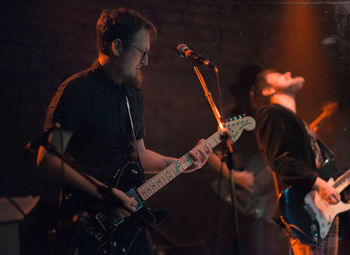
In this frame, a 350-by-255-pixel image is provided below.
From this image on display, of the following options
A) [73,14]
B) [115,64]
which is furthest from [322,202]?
[73,14]

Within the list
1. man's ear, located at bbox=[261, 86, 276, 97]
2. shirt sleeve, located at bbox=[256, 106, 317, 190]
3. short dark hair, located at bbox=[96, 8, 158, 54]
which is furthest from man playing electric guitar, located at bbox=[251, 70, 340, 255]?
short dark hair, located at bbox=[96, 8, 158, 54]

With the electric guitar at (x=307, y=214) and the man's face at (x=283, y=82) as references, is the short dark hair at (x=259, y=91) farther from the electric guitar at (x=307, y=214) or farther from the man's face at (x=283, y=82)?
the electric guitar at (x=307, y=214)

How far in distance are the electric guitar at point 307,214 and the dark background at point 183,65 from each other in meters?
0.76

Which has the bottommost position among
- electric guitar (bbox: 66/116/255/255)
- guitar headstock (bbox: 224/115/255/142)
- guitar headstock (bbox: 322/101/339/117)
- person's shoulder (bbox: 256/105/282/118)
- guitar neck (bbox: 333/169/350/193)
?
guitar neck (bbox: 333/169/350/193)

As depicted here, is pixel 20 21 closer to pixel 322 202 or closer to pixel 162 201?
pixel 162 201

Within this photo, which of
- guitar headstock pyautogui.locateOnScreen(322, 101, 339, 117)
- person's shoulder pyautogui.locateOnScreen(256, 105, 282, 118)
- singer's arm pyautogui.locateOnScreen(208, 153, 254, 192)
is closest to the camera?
person's shoulder pyautogui.locateOnScreen(256, 105, 282, 118)

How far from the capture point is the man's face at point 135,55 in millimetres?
2264

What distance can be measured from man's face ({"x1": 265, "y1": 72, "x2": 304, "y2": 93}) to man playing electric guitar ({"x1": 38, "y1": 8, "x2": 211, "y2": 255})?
912mm

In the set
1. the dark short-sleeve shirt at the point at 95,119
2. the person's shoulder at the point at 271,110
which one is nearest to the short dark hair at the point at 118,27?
the dark short-sleeve shirt at the point at 95,119

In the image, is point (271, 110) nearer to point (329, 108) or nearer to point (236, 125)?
point (236, 125)

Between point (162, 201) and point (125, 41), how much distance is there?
1240 millimetres

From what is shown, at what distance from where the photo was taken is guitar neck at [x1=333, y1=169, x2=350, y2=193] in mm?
2672

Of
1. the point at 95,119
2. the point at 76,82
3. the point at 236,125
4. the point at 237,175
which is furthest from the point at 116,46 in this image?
the point at 237,175

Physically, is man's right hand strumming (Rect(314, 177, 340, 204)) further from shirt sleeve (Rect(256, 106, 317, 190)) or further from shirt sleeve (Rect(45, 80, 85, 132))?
shirt sleeve (Rect(45, 80, 85, 132))
